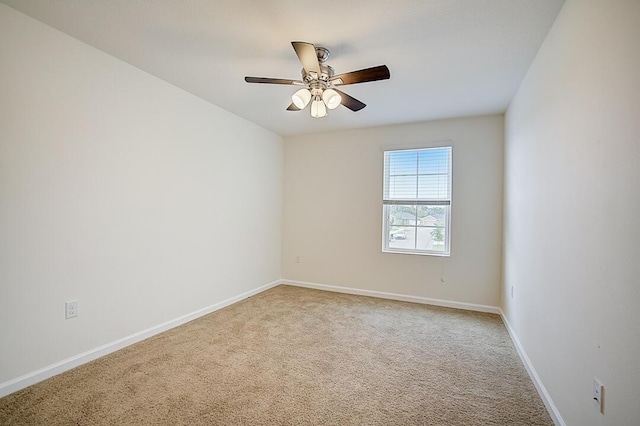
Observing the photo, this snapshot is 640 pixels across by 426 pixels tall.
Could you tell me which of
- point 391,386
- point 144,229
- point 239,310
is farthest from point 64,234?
point 391,386

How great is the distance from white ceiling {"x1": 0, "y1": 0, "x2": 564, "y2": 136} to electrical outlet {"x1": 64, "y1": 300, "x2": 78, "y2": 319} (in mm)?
1951

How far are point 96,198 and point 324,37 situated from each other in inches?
83.9

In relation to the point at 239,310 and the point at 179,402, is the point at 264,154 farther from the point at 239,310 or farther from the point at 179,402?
the point at 179,402

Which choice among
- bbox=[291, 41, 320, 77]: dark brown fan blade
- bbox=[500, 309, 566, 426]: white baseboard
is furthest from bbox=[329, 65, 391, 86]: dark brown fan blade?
bbox=[500, 309, 566, 426]: white baseboard

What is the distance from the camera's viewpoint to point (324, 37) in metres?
2.04

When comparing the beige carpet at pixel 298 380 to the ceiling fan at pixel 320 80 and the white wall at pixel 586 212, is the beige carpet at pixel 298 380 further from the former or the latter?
the ceiling fan at pixel 320 80

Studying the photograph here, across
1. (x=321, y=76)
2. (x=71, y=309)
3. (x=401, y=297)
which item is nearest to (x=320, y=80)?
(x=321, y=76)

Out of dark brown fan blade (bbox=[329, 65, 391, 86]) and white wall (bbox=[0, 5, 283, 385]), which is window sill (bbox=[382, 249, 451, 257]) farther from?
dark brown fan blade (bbox=[329, 65, 391, 86])

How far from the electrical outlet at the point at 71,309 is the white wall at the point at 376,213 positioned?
2.89m

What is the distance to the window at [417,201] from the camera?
3830mm

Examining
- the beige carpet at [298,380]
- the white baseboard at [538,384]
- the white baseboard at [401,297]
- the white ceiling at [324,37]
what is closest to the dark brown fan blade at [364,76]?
the white ceiling at [324,37]

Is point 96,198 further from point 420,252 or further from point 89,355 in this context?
point 420,252

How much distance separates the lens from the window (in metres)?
3.83

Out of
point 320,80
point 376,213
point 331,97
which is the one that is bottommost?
point 376,213
